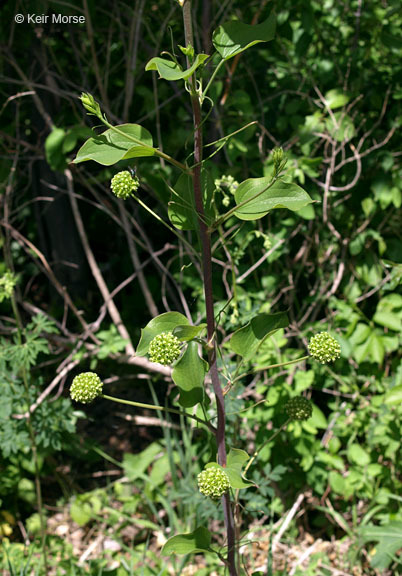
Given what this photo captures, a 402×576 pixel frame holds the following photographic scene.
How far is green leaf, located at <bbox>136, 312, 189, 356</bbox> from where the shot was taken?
844mm

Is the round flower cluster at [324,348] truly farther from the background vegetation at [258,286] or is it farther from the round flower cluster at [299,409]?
the background vegetation at [258,286]

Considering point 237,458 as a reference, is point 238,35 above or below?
above

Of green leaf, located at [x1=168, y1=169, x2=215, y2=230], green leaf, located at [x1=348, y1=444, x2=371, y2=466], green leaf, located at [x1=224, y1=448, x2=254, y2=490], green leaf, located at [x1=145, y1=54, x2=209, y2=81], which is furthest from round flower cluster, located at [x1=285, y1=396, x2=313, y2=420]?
green leaf, located at [x1=348, y1=444, x2=371, y2=466]

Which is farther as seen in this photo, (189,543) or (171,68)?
(189,543)

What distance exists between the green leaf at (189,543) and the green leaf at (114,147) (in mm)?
603

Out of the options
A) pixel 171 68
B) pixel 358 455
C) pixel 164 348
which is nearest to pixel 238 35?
pixel 171 68

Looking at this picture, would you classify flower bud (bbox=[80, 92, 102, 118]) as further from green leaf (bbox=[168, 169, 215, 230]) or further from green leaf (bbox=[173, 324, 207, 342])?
green leaf (bbox=[173, 324, 207, 342])

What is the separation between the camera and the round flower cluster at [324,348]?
33.5 inches

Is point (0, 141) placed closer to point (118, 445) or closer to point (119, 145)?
point (118, 445)

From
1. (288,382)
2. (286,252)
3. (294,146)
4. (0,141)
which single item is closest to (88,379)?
(288,382)

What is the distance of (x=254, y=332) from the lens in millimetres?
910

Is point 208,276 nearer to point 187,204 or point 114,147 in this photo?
point 187,204

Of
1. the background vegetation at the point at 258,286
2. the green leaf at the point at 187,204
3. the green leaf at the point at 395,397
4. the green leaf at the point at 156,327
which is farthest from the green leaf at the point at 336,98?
the green leaf at the point at 156,327

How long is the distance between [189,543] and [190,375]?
29 centimetres
